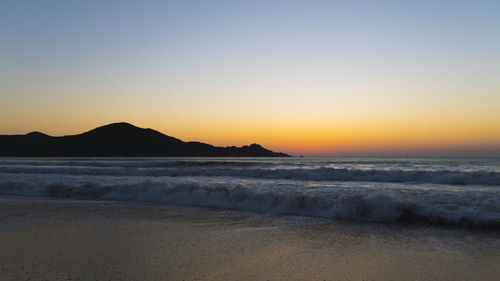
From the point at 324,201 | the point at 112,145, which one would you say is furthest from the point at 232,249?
the point at 112,145

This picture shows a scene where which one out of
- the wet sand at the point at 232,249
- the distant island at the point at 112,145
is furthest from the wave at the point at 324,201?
the distant island at the point at 112,145

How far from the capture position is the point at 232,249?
172 inches

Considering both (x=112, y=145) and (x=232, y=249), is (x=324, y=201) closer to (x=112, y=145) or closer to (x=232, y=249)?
(x=232, y=249)

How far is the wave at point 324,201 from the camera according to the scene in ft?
21.6

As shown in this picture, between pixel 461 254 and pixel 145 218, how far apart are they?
19.0 ft

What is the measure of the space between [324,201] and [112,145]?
87.8 meters

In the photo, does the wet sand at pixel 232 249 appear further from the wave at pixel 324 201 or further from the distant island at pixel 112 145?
the distant island at pixel 112 145

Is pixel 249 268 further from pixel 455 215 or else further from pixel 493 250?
pixel 455 215

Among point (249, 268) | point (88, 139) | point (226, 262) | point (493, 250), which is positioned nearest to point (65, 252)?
point (226, 262)

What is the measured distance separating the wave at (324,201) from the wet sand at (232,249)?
0.65 m

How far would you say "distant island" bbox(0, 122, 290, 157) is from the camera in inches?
3182

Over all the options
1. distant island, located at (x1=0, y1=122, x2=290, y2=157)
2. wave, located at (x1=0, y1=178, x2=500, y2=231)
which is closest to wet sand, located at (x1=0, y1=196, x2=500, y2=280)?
wave, located at (x1=0, y1=178, x2=500, y2=231)

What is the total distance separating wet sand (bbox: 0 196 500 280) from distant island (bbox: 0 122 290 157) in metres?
80.0

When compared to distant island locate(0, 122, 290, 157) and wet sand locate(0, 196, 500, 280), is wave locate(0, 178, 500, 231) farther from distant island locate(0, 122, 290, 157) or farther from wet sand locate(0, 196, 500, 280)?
distant island locate(0, 122, 290, 157)
